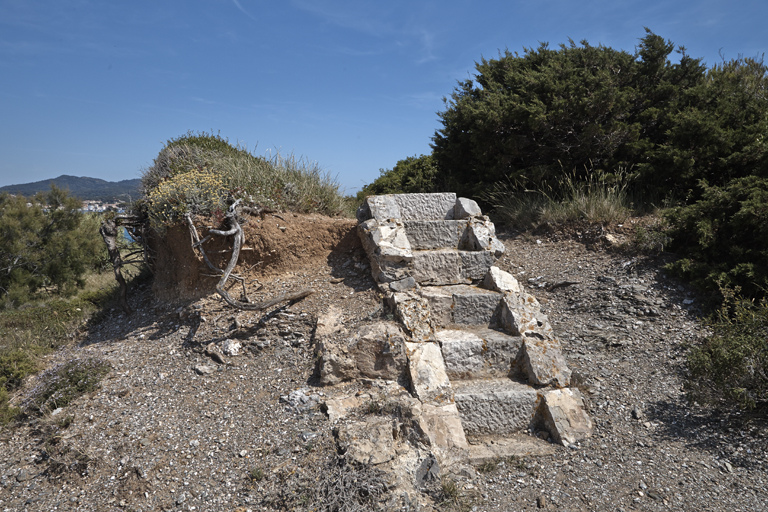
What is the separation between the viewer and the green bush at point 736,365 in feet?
11.6

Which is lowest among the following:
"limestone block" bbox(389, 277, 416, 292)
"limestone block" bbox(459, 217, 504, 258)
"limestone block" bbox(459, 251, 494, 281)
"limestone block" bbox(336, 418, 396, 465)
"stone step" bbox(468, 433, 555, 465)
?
"stone step" bbox(468, 433, 555, 465)

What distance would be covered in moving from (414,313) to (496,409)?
1202mm

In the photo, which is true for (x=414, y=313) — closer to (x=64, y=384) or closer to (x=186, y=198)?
(x=186, y=198)

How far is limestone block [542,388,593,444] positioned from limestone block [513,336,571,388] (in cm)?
11

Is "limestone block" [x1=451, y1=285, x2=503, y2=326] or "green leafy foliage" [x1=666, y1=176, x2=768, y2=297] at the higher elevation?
"green leafy foliage" [x1=666, y1=176, x2=768, y2=297]

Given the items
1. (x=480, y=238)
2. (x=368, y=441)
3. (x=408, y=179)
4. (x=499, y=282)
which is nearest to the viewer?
(x=368, y=441)

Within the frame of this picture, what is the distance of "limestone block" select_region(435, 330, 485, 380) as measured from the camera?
4246mm

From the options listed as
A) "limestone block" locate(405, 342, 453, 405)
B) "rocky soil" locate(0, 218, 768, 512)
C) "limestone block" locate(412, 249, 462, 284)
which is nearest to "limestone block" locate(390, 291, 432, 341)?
"limestone block" locate(405, 342, 453, 405)

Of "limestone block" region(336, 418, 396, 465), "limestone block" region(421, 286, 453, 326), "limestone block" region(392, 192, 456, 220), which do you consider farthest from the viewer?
"limestone block" region(392, 192, 456, 220)

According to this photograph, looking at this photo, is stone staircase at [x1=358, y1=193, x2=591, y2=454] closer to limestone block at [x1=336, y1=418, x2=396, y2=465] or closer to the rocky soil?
the rocky soil

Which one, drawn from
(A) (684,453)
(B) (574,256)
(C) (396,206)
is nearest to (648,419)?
(A) (684,453)

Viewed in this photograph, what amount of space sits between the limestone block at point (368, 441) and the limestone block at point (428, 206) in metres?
3.19

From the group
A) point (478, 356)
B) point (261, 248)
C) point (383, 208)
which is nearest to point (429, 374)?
point (478, 356)

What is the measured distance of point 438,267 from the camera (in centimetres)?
531
